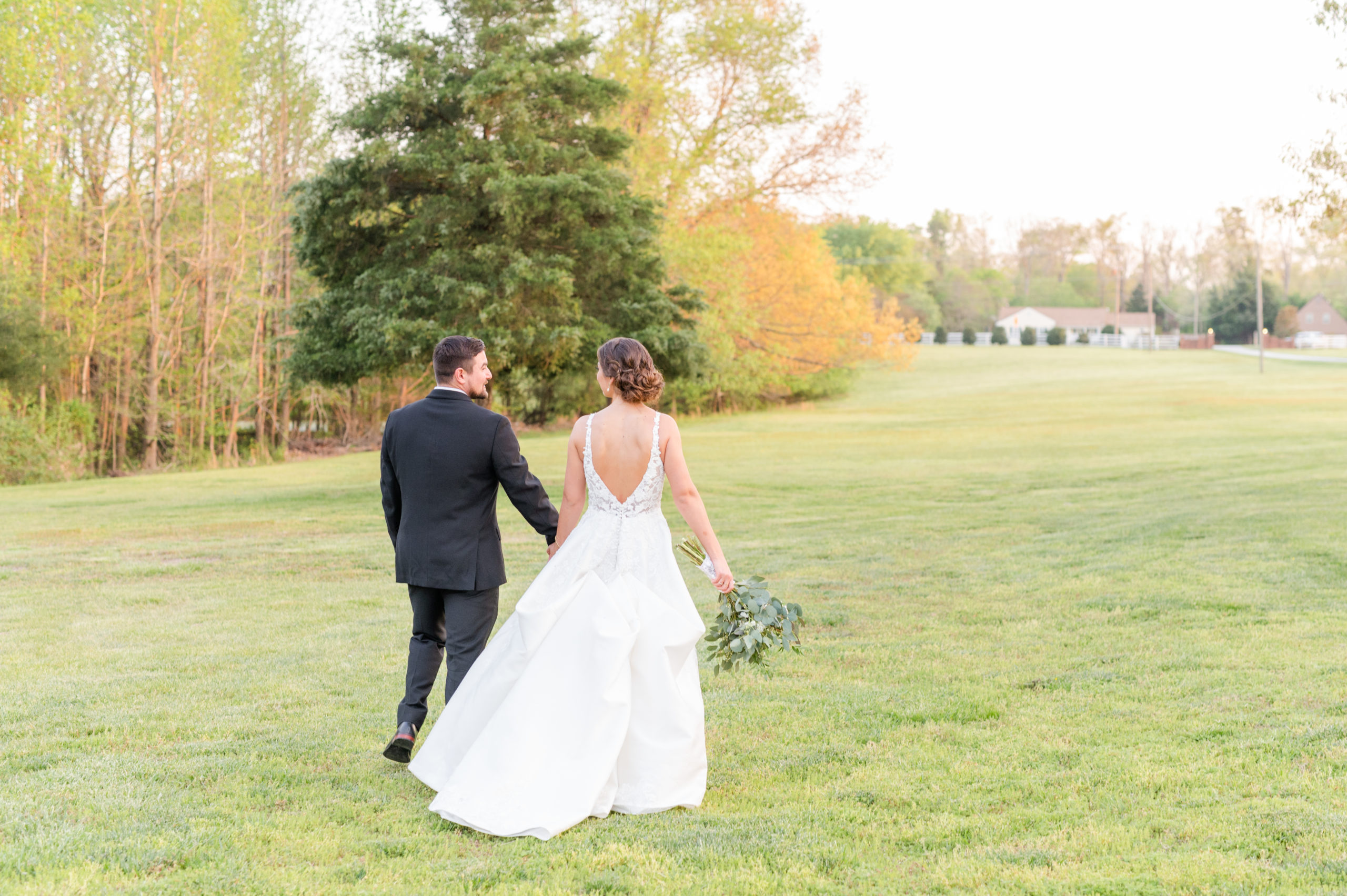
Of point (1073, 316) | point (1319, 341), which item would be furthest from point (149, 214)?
point (1073, 316)

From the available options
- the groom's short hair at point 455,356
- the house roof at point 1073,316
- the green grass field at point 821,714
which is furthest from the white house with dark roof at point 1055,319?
the groom's short hair at point 455,356

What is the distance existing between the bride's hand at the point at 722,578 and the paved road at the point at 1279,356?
71747 mm

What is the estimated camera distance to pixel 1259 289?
6481 centimetres

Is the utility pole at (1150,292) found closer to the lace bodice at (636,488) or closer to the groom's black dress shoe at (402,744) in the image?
the lace bodice at (636,488)

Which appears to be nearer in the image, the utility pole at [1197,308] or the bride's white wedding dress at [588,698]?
the bride's white wedding dress at [588,698]

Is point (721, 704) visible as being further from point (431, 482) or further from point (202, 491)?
point (202, 491)

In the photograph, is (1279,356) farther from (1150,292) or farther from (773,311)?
(773,311)

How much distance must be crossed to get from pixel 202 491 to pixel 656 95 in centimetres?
1515

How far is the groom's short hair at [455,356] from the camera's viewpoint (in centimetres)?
513

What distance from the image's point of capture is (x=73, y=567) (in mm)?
11938

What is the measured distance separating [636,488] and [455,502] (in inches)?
33.1

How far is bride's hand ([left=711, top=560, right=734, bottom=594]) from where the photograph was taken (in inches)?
198

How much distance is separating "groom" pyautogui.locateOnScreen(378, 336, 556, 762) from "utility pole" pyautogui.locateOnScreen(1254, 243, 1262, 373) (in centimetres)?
5797

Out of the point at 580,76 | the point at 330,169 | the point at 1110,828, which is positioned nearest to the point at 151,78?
the point at 330,169
